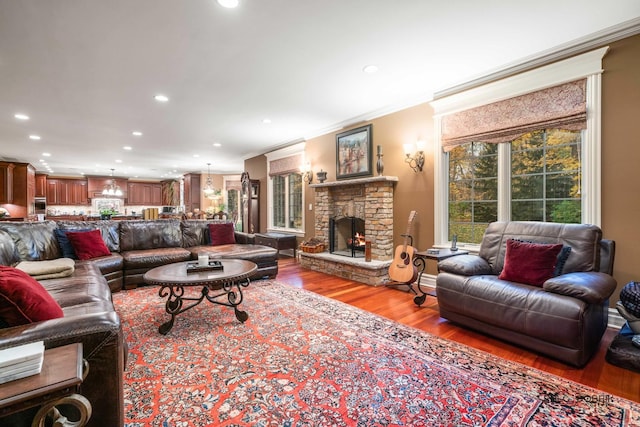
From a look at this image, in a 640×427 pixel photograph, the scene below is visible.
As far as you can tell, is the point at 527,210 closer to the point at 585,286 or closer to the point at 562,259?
the point at 562,259

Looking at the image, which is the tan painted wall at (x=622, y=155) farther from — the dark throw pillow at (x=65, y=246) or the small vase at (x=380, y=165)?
the dark throw pillow at (x=65, y=246)

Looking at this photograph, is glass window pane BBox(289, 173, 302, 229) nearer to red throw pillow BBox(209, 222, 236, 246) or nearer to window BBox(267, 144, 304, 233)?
window BBox(267, 144, 304, 233)

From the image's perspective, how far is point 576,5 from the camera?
88.7 inches

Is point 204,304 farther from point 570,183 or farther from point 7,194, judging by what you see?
point 7,194

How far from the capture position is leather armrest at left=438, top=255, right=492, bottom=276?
9.21 feet

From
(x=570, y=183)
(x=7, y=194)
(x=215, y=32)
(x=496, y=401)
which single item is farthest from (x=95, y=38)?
(x=7, y=194)

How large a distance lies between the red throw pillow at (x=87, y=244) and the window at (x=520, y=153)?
183 inches

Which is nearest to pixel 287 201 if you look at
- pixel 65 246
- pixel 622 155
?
pixel 65 246

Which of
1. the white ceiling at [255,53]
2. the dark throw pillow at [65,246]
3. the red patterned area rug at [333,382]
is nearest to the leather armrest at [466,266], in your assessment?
the red patterned area rug at [333,382]

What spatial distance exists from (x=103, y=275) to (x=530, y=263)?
15.5 ft

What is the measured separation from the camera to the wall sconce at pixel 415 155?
13.6ft

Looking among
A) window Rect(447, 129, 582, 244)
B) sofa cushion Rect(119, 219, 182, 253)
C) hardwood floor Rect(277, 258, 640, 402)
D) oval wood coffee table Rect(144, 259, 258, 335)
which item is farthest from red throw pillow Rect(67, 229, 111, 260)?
window Rect(447, 129, 582, 244)

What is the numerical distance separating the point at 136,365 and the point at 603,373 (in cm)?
327

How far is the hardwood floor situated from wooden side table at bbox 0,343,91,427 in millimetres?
2558
